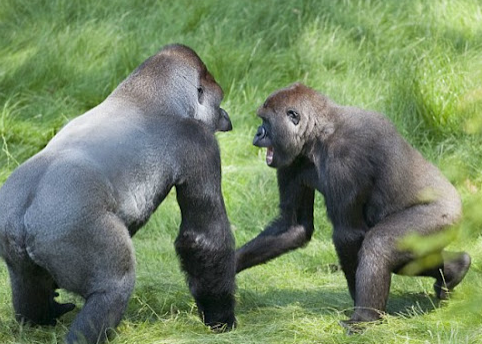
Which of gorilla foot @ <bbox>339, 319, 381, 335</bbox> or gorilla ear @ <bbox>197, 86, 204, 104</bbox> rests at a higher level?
gorilla ear @ <bbox>197, 86, 204, 104</bbox>

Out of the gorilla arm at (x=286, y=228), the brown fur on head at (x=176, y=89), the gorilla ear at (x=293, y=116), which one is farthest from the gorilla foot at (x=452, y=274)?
the brown fur on head at (x=176, y=89)

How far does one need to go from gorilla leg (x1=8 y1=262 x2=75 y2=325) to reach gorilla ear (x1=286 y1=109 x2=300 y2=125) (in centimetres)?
138

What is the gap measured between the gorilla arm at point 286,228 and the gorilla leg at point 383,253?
569 millimetres

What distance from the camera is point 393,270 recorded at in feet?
13.6

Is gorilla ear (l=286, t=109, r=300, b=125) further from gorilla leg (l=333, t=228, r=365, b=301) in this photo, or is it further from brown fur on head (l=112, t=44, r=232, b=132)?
gorilla leg (l=333, t=228, r=365, b=301)

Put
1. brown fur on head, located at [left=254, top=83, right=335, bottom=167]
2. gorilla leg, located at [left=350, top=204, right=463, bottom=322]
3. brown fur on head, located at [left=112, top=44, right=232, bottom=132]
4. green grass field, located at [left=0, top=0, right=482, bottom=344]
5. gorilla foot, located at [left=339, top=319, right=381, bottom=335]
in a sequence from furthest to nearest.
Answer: green grass field, located at [left=0, top=0, right=482, bottom=344], brown fur on head, located at [left=254, top=83, right=335, bottom=167], brown fur on head, located at [left=112, top=44, right=232, bottom=132], gorilla leg, located at [left=350, top=204, right=463, bottom=322], gorilla foot, located at [left=339, top=319, right=381, bottom=335]

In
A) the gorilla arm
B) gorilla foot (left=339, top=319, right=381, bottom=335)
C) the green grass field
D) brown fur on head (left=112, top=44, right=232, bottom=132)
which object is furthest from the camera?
the green grass field

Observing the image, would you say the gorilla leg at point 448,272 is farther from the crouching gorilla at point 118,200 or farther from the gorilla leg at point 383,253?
the crouching gorilla at point 118,200

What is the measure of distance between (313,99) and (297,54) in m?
2.98

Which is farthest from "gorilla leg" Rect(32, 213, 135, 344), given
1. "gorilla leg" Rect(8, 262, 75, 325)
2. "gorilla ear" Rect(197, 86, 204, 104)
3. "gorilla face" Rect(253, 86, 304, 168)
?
"gorilla face" Rect(253, 86, 304, 168)

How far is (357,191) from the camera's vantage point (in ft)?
13.9

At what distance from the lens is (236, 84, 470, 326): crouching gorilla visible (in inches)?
162

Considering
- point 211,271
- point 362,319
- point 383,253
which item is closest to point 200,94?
point 211,271

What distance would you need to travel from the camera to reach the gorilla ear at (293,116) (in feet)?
14.9
